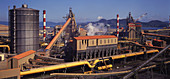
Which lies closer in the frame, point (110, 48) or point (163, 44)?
point (110, 48)

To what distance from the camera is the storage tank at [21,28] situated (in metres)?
32.2

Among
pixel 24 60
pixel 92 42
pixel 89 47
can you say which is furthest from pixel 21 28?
pixel 92 42

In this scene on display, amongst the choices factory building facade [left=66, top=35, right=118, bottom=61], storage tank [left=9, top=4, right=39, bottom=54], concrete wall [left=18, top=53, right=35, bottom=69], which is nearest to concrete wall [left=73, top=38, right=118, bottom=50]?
factory building facade [left=66, top=35, right=118, bottom=61]

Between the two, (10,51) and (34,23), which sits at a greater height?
(34,23)

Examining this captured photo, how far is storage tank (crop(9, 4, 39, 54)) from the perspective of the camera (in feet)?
106

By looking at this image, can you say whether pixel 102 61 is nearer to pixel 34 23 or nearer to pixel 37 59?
pixel 37 59

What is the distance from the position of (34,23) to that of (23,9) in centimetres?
344

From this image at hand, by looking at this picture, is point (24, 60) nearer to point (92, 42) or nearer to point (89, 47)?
point (89, 47)

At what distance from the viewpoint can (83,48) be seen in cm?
3191

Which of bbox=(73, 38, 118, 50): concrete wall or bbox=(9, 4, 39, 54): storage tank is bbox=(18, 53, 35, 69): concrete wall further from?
bbox=(73, 38, 118, 50): concrete wall

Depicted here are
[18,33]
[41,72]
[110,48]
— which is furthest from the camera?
[110,48]

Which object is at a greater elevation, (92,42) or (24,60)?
(92,42)

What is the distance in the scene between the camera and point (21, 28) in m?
32.4

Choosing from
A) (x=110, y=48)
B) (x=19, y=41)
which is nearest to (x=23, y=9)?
(x=19, y=41)
